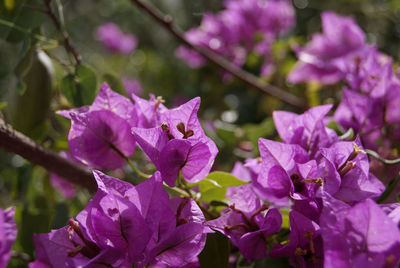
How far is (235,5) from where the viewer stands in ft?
3.59

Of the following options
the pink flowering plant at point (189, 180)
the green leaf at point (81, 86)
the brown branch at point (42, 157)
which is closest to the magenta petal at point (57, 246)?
→ the pink flowering plant at point (189, 180)

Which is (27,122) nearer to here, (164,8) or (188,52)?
(188,52)

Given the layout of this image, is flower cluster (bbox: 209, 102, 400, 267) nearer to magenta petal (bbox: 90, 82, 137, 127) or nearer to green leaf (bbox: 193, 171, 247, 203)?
green leaf (bbox: 193, 171, 247, 203)

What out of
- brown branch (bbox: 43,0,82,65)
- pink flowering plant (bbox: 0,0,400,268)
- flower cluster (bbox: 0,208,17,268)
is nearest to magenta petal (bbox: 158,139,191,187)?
pink flowering plant (bbox: 0,0,400,268)

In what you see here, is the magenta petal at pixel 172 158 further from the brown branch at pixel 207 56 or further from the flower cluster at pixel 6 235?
the brown branch at pixel 207 56

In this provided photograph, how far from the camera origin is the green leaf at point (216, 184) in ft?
1.34

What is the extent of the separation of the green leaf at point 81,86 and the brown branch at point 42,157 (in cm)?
9

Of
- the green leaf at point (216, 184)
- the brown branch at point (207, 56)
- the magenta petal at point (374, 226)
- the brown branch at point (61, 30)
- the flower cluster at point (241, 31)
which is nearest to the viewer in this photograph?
the magenta petal at point (374, 226)

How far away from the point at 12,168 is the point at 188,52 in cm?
56

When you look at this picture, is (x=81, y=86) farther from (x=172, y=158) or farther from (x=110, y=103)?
(x=172, y=158)

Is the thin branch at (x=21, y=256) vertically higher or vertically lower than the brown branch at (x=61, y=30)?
lower

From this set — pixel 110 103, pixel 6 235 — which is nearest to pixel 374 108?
pixel 110 103

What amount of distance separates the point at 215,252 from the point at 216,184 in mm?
64

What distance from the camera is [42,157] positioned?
45 cm
